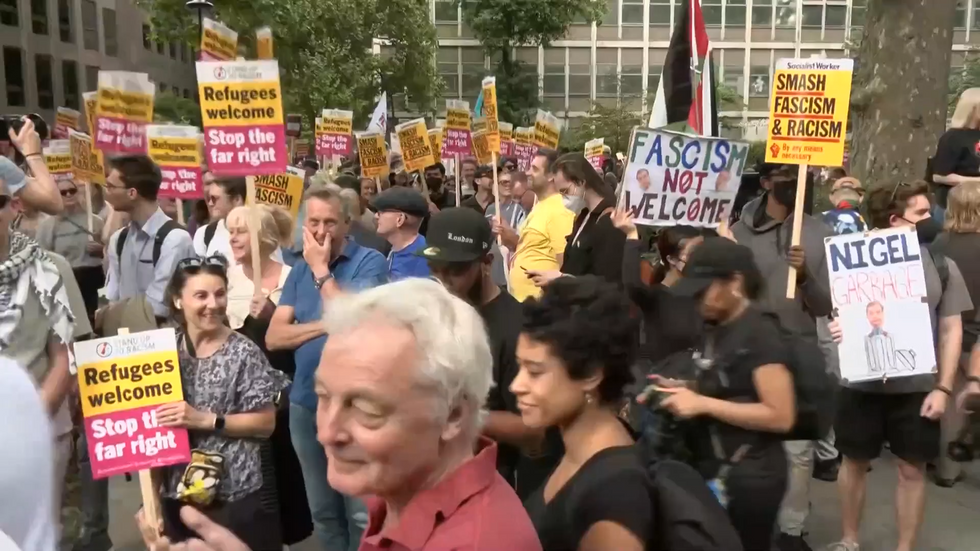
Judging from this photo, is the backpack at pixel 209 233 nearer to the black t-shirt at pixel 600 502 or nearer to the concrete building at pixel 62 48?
the black t-shirt at pixel 600 502

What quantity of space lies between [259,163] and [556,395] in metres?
3.21

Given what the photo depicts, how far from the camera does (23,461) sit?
143 centimetres

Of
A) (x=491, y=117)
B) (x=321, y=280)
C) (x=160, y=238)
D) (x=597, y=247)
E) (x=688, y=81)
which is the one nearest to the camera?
(x=321, y=280)

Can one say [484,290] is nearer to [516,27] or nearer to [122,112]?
[122,112]

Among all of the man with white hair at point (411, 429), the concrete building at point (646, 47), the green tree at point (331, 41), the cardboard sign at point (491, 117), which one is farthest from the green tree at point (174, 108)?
the man with white hair at point (411, 429)

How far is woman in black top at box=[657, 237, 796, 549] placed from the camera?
2.98 metres

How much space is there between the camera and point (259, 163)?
16.3 feet

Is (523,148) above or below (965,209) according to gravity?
above

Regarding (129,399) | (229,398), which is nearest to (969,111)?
(229,398)

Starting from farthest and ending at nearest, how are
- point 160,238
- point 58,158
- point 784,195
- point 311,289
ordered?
point 58,158 → point 784,195 → point 160,238 → point 311,289

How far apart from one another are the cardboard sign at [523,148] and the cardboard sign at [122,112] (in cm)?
671

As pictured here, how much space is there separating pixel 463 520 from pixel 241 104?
3992mm

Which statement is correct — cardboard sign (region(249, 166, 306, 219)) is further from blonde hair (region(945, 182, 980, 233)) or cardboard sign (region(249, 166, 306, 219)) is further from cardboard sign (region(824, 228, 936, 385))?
blonde hair (region(945, 182, 980, 233))

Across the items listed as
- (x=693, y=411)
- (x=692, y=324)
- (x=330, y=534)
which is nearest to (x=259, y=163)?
(x=330, y=534)
